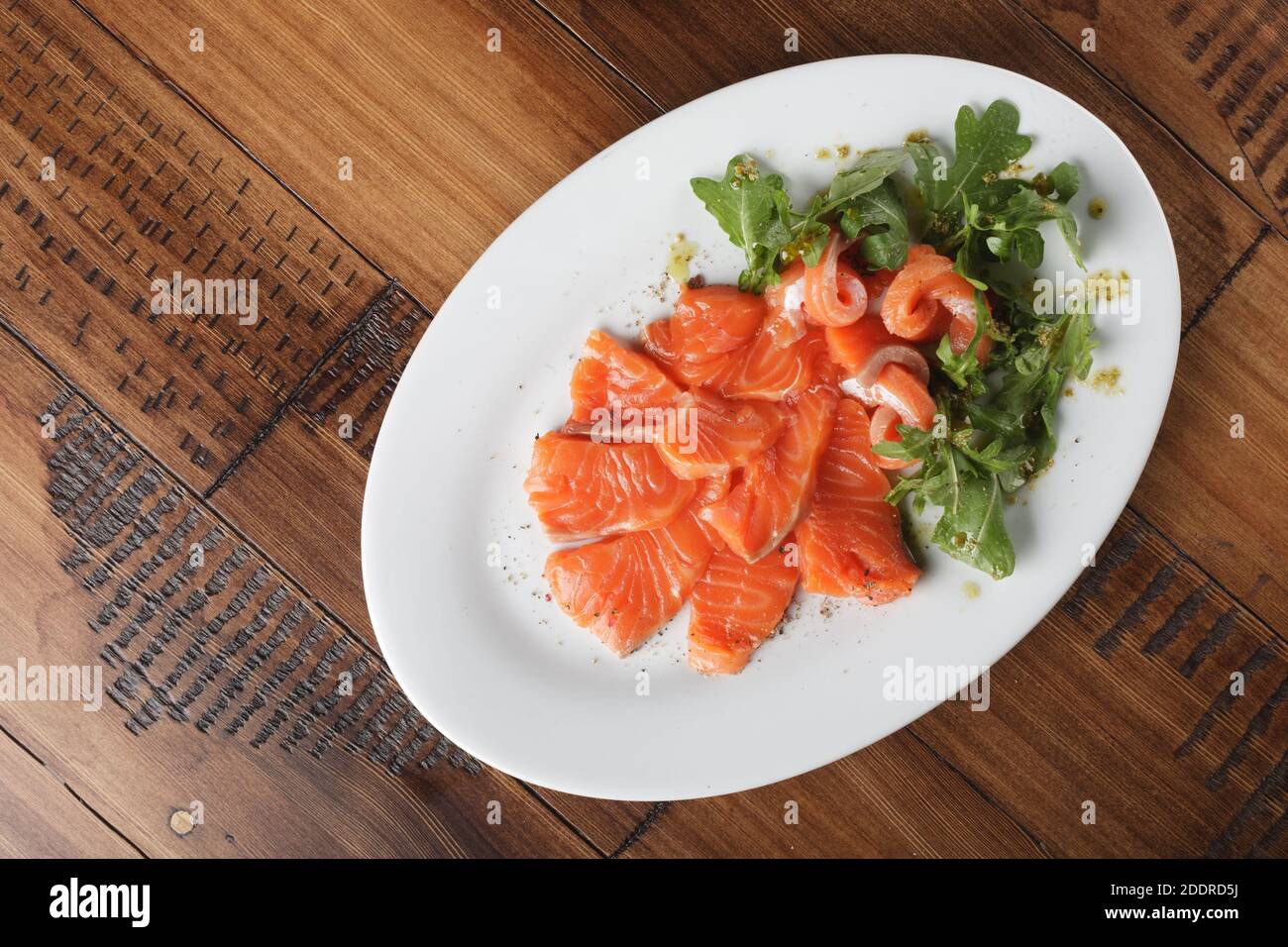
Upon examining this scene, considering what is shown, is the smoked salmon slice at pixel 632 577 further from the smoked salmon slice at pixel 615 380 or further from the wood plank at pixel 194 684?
the wood plank at pixel 194 684

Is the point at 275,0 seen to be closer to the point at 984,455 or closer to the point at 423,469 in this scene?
the point at 423,469

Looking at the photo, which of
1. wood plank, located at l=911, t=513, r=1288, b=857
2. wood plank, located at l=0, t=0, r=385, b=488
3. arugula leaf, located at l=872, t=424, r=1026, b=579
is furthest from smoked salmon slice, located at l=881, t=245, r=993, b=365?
wood plank, located at l=0, t=0, r=385, b=488

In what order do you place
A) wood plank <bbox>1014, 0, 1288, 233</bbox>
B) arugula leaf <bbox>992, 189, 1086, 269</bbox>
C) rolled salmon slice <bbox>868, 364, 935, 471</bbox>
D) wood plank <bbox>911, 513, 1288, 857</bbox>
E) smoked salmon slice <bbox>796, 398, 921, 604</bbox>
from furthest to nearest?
1. wood plank <bbox>911, 513, 1288, 857</bbox>
2. wood plank <bbox>1014, 0, 1288, 233</bbox>
3. smoked salmon slice <bbox>796, 398, 921, 604</bbox>
4. rolled salmon slice <bbox>868, 364, 935, 471</bbox>
5. arugula leaf <bbox>992, 189, 1086, 269</bbox>

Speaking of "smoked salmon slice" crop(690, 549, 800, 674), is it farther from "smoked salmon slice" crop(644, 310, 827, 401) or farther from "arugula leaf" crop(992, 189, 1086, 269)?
"arugula leaf" crop(992, 189, 1086, 269)

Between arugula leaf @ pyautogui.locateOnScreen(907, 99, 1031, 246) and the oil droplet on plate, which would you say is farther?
the oil droplet on plate
